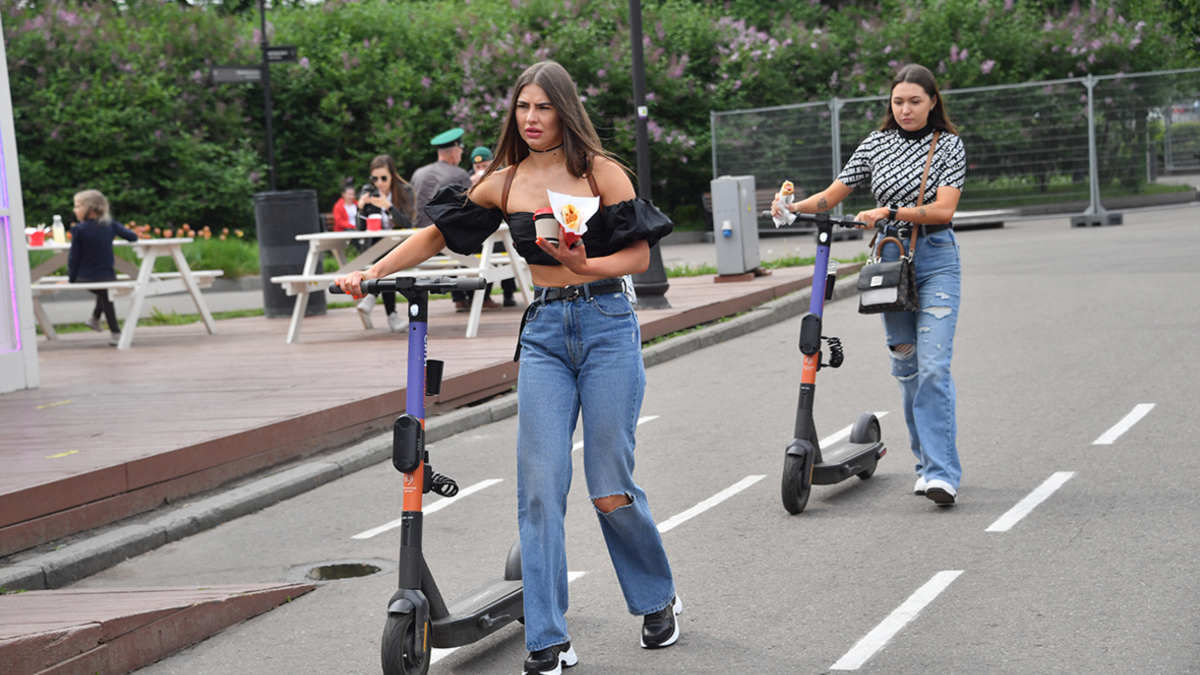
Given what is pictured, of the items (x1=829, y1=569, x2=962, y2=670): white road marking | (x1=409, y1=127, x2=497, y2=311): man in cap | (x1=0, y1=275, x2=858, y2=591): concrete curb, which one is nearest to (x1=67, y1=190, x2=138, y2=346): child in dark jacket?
(x1=409, y1=127, x2=497, y2=311): man in cap

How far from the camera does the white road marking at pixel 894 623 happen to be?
4191 mm

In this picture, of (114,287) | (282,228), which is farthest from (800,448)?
(282,228)

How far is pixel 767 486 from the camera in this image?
669cm

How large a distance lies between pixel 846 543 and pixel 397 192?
362 inches

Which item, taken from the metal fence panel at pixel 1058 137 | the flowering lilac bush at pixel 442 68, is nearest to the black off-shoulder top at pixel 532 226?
the metal fence panel at pixel 1058 137

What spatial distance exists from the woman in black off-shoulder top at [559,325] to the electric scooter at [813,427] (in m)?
1.80

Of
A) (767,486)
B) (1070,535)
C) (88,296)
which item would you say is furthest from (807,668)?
(88,296)

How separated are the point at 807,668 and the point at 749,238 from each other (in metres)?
11.6

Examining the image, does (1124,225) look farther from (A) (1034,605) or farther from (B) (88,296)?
(A) (1034,605)

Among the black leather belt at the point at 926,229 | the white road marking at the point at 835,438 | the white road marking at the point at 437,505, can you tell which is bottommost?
the white road marking at the point at 437,505

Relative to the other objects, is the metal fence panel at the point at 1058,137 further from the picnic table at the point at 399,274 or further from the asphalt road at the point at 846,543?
the asphalt road at the point at 846,543

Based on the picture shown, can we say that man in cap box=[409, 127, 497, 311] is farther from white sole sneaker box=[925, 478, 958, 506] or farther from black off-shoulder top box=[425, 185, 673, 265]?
black off-shoulder top box=[425, 185, 673, 265]

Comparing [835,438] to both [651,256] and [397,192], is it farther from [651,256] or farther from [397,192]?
[397,192]

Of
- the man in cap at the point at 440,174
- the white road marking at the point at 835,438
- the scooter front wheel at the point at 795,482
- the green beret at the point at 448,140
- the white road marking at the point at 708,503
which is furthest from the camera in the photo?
the green beret at the point at 448,140
